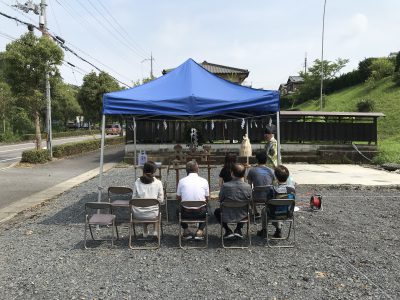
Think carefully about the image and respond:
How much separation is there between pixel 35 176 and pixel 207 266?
10234 millimetres

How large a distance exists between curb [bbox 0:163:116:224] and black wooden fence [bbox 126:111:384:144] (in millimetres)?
4412

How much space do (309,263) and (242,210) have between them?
3.73ft

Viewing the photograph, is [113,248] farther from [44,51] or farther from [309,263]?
[44,51]

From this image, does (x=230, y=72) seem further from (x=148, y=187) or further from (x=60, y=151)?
(x=148, y=187)

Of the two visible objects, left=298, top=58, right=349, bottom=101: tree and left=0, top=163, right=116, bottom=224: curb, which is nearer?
left=0, top=163, right=116, bottom=224: curb

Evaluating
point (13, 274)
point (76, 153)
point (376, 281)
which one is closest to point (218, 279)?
point (376, 281)

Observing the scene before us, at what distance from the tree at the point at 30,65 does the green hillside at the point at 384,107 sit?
14630mm

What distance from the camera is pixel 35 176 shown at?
13.2 meters

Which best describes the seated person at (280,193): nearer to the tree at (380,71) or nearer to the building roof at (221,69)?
the building roof at (221,69)

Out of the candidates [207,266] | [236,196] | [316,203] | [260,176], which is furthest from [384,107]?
[207,266]

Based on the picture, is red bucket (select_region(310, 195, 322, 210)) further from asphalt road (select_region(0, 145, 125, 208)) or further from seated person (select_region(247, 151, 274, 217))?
asphalt road (select_region(0, 145, 125, 208))

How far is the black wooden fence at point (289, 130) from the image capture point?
655 inches

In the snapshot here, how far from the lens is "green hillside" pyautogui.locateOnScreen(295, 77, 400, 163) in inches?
670

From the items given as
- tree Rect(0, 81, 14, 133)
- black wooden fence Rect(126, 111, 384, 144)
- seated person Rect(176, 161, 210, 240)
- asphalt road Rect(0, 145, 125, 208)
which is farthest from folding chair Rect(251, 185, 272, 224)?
tree Rect(0, 81, 14, 133)
